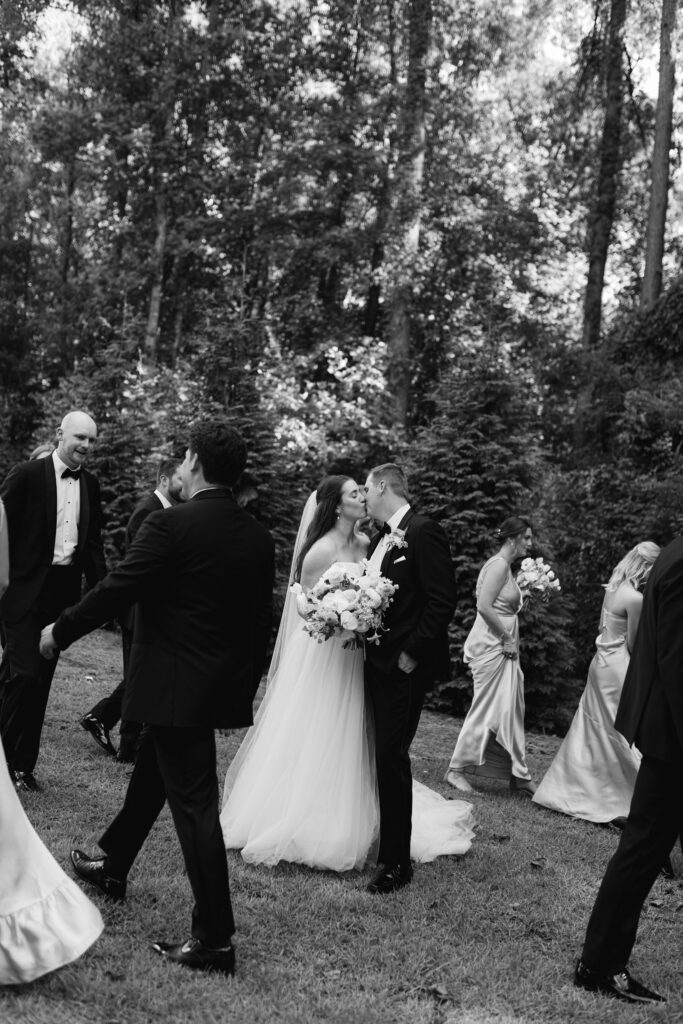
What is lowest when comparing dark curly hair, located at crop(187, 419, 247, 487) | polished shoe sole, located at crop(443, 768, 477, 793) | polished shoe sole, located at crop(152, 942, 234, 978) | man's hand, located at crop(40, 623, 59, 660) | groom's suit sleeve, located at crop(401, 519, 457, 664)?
polished shoe sole, located at crop(443, 768, 477, 793)

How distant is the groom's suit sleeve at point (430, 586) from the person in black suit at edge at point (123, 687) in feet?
7.50

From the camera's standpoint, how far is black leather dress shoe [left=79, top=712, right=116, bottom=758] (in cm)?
760

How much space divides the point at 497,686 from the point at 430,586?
345 cm

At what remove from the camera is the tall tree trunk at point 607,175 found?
2464 cm

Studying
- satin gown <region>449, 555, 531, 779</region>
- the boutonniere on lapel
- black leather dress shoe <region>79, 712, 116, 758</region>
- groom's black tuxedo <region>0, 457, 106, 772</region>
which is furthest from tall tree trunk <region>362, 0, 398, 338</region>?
the boutonniere on lapel

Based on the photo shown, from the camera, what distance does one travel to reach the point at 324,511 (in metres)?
6.40

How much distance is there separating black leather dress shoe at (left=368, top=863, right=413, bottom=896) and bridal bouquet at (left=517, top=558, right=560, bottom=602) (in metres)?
3.96

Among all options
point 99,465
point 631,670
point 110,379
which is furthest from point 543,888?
point 110,379

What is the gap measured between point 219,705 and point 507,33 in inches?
1019

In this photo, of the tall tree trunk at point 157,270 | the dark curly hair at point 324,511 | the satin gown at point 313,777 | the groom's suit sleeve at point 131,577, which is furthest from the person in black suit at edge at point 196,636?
the tall tree trunk at point 157,270

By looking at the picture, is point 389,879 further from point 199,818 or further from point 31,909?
point 31,909

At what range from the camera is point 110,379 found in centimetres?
2130

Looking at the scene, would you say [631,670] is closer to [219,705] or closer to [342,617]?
[342,617]

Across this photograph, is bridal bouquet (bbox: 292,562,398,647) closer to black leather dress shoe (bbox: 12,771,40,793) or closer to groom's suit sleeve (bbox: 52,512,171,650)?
groom's suit sleeve (bbox: 52,512,171,650)
